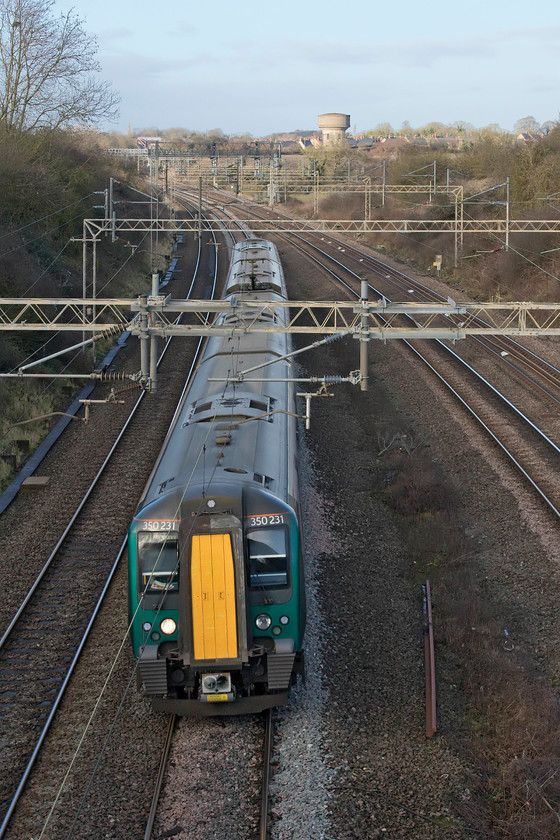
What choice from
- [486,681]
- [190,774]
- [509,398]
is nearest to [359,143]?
[509,398]

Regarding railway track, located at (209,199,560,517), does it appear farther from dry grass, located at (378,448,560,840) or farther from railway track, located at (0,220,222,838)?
railway track, located at (0,220,222,838)

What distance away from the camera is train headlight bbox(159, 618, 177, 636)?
31.9 ft

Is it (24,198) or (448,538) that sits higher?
(24,198)

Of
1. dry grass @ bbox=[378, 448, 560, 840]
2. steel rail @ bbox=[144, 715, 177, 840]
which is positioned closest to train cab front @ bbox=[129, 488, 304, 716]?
steel rail @ bbox=[144, 715, 177, 840]

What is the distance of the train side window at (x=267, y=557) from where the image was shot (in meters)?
9.69

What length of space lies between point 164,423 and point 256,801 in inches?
538

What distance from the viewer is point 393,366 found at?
2812 cm

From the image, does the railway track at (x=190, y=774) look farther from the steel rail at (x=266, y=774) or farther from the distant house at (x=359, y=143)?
the distant house at (x=359, y=143)

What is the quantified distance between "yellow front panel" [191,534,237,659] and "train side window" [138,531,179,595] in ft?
1.08

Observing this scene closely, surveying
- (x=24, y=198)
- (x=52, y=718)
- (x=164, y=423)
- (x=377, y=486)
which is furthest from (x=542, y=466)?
(x=24, y=198)

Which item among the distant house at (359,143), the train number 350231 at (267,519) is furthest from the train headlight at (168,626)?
the distant house at (359,143)

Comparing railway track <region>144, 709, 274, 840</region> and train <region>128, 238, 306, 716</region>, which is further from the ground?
train <region>128, 238, 306, 716</region>

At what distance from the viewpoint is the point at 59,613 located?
12820 millimetres

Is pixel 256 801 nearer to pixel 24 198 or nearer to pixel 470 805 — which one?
pixel 470 805
